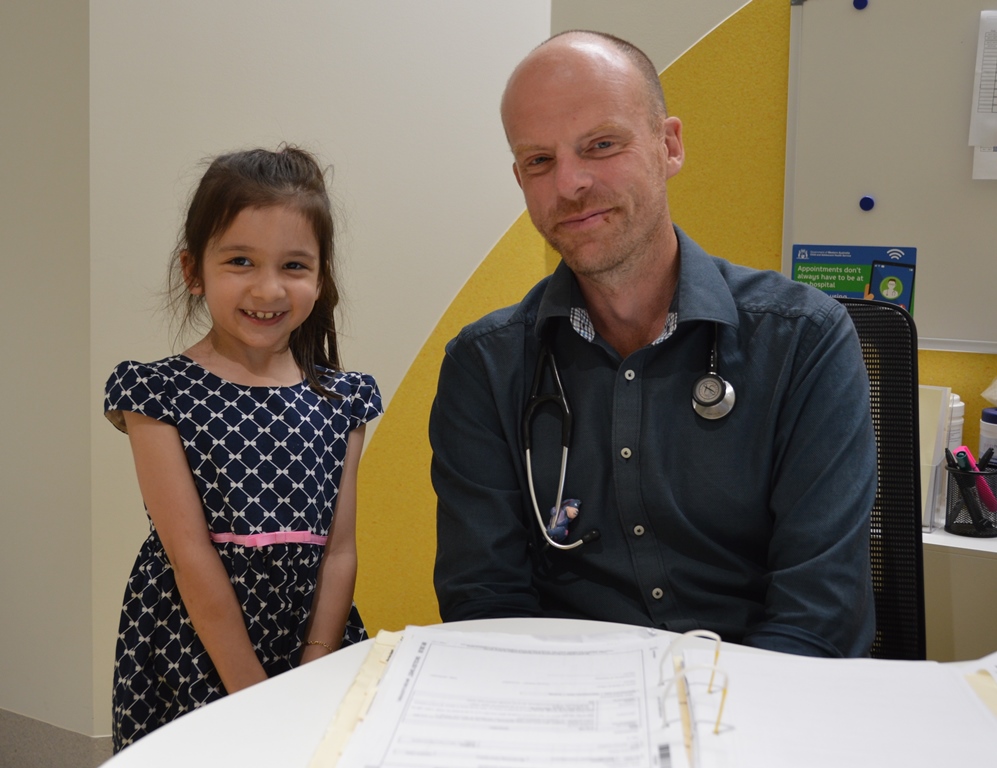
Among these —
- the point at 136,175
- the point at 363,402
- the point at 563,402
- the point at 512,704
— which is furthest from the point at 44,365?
the point at 512,704

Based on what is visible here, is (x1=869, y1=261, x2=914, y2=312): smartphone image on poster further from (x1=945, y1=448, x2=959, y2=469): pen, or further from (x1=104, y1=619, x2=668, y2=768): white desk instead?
(x1=104, y1=619, x2=668, y2=768): white desk

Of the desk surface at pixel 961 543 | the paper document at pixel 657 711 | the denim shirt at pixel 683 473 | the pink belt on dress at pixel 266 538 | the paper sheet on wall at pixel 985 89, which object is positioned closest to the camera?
the paper document at pixel 657 711

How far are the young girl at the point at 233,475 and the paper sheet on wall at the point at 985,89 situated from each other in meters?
1.39

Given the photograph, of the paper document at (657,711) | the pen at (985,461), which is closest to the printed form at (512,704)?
the paper document at (657,711)

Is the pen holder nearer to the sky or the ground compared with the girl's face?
nearer to the ground

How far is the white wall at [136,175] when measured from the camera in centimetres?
208

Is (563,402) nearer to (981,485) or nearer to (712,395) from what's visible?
(712,395)

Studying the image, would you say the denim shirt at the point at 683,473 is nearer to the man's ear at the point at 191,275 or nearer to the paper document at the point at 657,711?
the paper document at the point at 657,711

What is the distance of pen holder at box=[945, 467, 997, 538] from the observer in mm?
1863

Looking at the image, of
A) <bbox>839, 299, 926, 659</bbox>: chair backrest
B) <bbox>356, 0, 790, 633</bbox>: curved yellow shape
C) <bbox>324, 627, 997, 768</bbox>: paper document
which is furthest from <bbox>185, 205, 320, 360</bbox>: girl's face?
<bbox>356, 0, 790, 633</bbox>: curved yellow shape

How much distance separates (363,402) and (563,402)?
445 mm

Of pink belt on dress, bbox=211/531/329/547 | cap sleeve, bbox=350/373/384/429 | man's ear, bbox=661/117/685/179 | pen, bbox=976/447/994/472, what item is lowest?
pink belt on dress, bbox=211/531/329/547

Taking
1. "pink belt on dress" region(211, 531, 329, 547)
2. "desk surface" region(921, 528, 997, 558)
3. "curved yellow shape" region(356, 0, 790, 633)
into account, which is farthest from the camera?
"curved yellow shape" region(356, 0, 790, 633)

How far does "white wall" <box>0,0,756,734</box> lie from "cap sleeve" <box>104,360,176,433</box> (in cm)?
72
